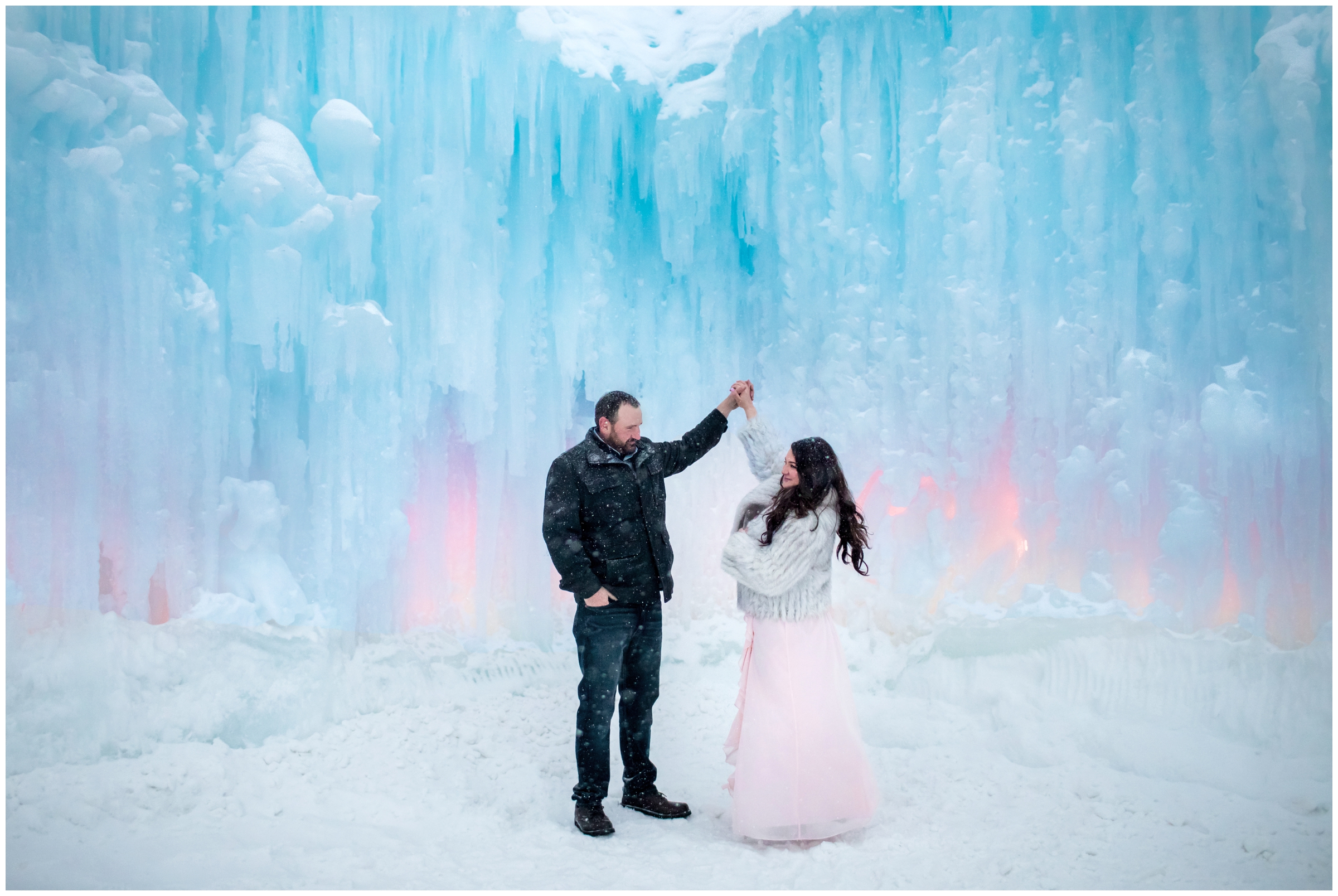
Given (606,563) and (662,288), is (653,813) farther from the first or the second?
(662,288)

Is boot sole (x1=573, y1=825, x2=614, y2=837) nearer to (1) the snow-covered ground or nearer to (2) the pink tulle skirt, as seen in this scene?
(1) the snow-covered ground

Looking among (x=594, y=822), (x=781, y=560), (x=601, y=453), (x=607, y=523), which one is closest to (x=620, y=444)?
(x=601, y=453)

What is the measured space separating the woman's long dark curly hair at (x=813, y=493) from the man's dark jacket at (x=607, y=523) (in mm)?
402

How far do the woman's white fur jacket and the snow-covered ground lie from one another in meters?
0.68

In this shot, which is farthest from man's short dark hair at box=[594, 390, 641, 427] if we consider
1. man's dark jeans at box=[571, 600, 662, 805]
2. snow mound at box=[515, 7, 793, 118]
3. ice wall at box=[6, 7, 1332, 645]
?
snow mound at box=[515, 7, 793, 118]

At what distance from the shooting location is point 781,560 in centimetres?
245

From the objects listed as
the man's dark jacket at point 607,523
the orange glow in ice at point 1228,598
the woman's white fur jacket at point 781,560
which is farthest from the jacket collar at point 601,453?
the orange glow in ice at point 1228,598

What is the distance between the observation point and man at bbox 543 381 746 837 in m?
2.62

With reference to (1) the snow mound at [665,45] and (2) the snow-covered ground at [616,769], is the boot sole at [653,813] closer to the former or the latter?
(2) the snow-covered ground at [616,769]

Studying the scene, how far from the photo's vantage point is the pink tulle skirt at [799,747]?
2.48m

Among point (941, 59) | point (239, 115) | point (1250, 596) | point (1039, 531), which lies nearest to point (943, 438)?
point (1039, 531)

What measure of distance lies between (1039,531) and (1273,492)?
0.94 metres

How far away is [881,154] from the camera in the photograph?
448 cm

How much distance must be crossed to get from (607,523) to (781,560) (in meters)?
0.55
